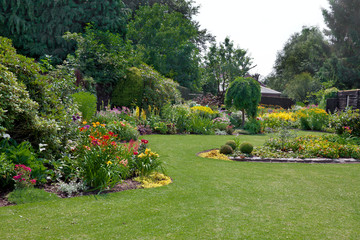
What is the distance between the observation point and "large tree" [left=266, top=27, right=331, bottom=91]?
33.5 metres

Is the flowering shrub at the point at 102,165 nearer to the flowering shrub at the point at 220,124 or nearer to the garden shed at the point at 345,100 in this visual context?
the flowering shrub at the point at 220,124

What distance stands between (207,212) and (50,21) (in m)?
14.5

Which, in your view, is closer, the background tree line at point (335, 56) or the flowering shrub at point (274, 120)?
the flowering shrub at point (274, 120)

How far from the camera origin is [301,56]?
43.0 meters

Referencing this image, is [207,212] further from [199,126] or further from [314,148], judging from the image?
[199,126]

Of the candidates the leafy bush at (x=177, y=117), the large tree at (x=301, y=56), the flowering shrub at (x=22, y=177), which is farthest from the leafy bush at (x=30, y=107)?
the large tree at (x=301, y=56)

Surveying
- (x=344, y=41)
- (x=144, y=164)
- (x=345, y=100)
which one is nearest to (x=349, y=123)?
(x=144, y=164)

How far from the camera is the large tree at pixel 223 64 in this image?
31.1 metres

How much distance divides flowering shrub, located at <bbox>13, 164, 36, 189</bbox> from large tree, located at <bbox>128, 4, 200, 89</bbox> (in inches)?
726

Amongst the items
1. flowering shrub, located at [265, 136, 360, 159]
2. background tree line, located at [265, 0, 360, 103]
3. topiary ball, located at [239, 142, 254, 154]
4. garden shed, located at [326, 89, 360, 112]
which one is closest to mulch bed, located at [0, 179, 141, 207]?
topiary ball, located at [239, 142, 254, 154]

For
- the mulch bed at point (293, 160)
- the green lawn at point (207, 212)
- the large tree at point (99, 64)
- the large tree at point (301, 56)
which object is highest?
the large tree at point (301, 56)

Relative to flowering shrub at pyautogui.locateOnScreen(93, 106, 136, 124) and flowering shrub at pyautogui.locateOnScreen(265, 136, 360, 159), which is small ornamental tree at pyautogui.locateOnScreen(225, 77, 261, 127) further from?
flowering shrub at pyautogui.locateOnScreen(93, 106, 136, 124)

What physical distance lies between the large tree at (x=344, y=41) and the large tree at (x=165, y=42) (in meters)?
15.5

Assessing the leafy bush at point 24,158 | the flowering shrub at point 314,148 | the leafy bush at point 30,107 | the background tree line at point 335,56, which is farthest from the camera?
the background tree line at point 335,56
